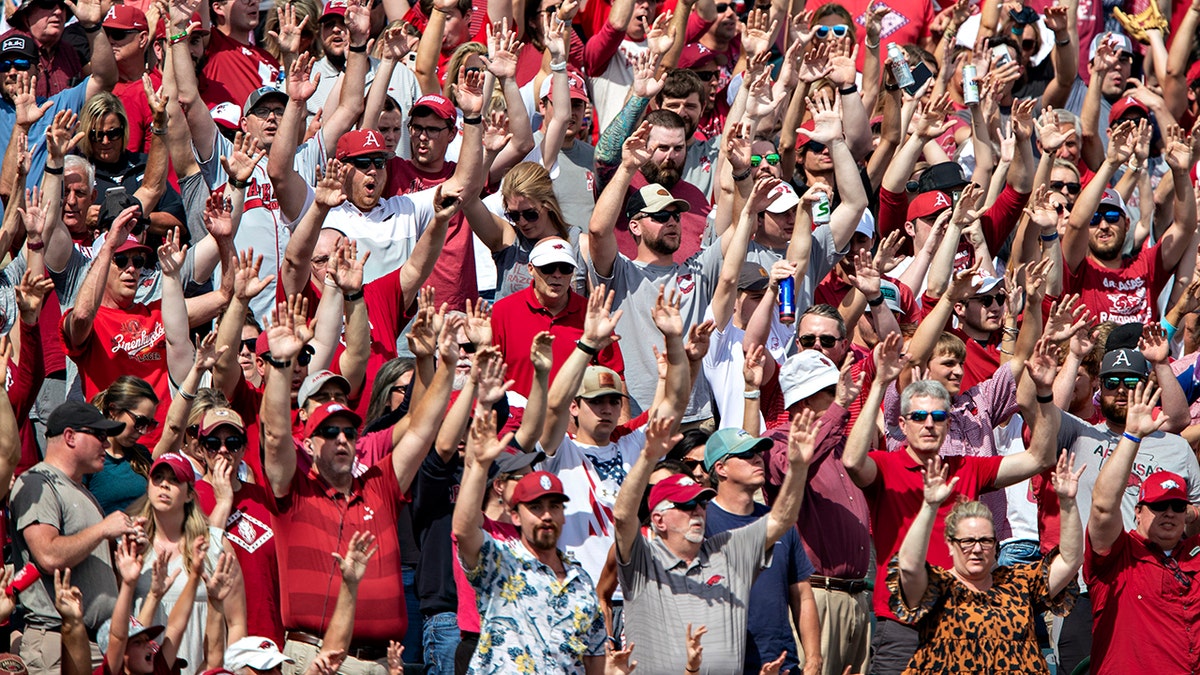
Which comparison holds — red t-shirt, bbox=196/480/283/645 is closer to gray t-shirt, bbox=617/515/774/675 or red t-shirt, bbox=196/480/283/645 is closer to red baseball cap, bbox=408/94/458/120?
gray t-shirt, bbox=617/515/774/675

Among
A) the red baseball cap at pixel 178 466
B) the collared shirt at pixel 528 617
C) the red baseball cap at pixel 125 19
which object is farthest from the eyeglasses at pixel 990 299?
the red baseball cap at pixel 125 19

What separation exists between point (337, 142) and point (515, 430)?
3.04 m

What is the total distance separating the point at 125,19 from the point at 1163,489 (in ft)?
21.6

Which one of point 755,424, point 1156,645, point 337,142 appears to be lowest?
point 1156,645

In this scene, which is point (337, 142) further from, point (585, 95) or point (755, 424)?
point (755, 424)

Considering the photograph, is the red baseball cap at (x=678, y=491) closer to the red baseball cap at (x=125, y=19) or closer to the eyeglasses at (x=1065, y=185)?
the eyeglasses at (x=1065, y=185)

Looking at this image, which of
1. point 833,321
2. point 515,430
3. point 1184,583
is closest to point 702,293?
point 833,321

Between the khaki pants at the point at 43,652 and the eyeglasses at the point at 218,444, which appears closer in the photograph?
the khaki pants at the point at 43,652

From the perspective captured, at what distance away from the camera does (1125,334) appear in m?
10.8

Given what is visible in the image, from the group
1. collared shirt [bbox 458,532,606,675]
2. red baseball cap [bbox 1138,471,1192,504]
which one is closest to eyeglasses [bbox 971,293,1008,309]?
red baseball cap [bbox 1138,471,1192,504]

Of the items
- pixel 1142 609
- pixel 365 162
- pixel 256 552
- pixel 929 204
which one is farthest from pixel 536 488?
pixel 929 204

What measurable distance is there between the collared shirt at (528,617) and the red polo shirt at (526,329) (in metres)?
1.85

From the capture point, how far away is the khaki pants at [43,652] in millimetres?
8102

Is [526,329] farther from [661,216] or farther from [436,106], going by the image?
[436,106]
